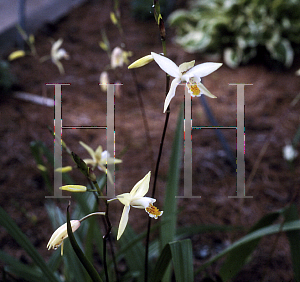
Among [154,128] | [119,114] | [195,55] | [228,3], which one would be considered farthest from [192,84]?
[228,3]

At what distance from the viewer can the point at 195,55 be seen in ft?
10.5

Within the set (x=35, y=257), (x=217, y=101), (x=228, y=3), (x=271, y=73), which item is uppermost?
(x=228, y=3)

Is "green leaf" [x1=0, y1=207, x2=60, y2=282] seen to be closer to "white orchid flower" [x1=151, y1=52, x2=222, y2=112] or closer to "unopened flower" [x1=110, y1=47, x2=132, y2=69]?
"white orchid flower" [x1=151, y1=52, x2=222, y2=112]

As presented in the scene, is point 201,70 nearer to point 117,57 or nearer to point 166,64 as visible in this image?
point 166,64

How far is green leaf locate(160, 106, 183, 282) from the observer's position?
101 centimetres

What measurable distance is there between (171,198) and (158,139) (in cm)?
107

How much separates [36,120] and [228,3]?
229cm

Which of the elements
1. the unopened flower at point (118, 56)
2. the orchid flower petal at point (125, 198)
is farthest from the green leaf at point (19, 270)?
the unopened flower at point (118, 56)

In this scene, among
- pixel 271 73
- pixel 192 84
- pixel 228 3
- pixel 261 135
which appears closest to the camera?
pixel 192 84

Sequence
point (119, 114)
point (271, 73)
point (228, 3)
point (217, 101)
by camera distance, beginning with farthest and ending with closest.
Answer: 1. point (228, 3)
2. point (271, 73)
3. point (217, 101)
4. point (119, 114)

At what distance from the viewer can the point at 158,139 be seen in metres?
2.13

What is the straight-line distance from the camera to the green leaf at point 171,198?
3.32 ft

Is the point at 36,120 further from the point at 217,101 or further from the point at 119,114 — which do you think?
the point at 217,101

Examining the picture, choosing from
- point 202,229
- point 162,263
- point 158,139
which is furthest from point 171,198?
point 158,139
